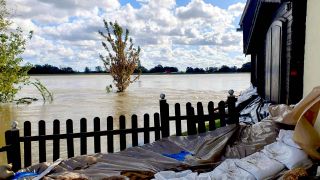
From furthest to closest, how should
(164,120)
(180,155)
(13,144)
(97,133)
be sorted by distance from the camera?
(164,120), (97,133), (180,155), (13,144)

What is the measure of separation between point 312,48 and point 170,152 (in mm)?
2907

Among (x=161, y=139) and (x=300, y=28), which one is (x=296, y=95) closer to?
(x=300, y=28)

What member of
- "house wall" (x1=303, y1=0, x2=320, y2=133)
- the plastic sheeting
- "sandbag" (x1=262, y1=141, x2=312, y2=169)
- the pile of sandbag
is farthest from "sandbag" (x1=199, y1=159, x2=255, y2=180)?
the plastic sheeting

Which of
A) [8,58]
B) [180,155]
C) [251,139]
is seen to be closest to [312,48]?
[251,139]

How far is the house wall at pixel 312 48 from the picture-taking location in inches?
202

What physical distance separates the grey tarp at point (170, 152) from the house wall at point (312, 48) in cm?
101

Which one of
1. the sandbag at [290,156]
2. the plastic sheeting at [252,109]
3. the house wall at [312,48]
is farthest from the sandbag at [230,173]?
the plastic sheeting at [252,109]

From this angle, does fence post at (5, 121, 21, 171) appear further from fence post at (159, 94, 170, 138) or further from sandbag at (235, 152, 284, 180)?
sandbag at (235, 152, 284, 180)

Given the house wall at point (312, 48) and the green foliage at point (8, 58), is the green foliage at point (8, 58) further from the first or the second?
the house wall at point (312, 48)

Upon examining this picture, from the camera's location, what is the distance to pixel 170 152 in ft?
18.6

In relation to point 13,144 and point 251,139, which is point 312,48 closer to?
point 251,139

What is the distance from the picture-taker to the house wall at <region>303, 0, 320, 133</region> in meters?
5.14

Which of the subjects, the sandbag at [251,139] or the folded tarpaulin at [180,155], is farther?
the folded tarpaulin at [180,155]

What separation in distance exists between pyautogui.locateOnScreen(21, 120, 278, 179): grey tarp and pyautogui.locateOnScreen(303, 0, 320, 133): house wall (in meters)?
1.01
